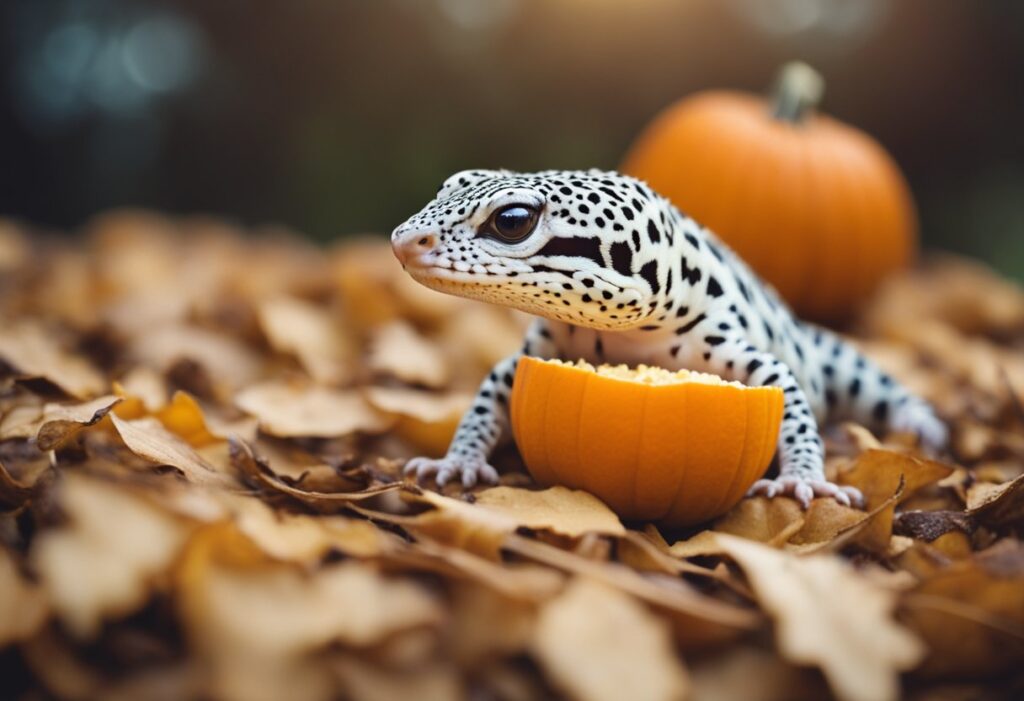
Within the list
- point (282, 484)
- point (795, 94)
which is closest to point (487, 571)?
point (282, 484)

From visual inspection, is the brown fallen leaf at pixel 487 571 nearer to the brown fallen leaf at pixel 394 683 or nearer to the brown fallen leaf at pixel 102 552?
the brown fallen leaf at pixel 394 683

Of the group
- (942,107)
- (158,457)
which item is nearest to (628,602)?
(158,457)

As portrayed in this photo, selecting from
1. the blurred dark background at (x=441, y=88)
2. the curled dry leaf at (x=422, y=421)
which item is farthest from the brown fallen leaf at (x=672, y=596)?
the blurred dark background at (x=441, y=88)

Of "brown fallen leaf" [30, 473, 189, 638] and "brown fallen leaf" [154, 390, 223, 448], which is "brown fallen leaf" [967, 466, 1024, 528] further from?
"brown fallen leaf" [154, 390, 223, 448]

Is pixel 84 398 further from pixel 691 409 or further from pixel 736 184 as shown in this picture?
pixel 736 184

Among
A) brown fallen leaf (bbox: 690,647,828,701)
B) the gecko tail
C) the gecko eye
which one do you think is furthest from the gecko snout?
the gecko tail

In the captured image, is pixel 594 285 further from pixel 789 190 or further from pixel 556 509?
pixel 789 190
